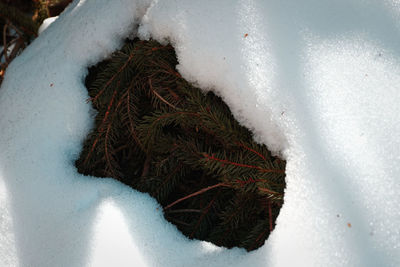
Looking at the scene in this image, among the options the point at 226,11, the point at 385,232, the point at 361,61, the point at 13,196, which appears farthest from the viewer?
the point at 13,196

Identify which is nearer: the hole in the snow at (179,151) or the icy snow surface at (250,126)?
the icy snow surface at (250,126)

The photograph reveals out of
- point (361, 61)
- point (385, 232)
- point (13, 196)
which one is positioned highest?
point (13, 196)

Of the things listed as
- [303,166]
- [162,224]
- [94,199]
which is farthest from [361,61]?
[94,199]

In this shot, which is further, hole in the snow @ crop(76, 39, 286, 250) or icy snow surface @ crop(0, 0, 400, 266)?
→ hole in the snow @ crop(76, 39, 286, 250)

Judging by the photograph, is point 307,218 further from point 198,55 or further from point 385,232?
point 198,55
